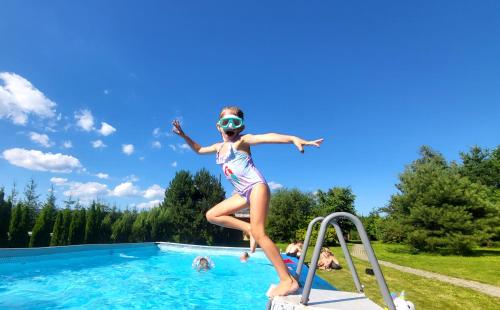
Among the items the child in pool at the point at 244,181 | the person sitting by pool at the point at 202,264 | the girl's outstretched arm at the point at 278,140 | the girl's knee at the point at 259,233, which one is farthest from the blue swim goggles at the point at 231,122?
the person sitting by pool at the point at 202,264

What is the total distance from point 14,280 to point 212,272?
802 cm

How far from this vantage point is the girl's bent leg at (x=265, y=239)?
2.96 metres

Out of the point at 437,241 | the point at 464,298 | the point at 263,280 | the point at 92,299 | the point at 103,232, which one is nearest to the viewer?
the point at 464,298

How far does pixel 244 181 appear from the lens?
128 inches

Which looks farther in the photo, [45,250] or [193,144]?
[45,250]

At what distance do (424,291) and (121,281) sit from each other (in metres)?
10.7

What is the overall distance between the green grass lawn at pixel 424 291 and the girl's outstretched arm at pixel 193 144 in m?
6.01

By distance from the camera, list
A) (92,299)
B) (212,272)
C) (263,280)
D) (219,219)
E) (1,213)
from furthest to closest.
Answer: (1,213) < (212,272) < (263,280) < (92,299) < (219,219)

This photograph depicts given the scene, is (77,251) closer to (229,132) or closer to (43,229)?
(43,229)

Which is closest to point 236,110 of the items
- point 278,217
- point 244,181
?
point 244,181

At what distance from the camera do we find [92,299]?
9430mm

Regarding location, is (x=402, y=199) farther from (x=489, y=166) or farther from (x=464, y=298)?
(x=489, y=166)

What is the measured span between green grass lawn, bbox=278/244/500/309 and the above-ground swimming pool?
4.41ft

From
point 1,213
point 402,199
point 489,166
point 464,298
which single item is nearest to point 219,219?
point 464,298
